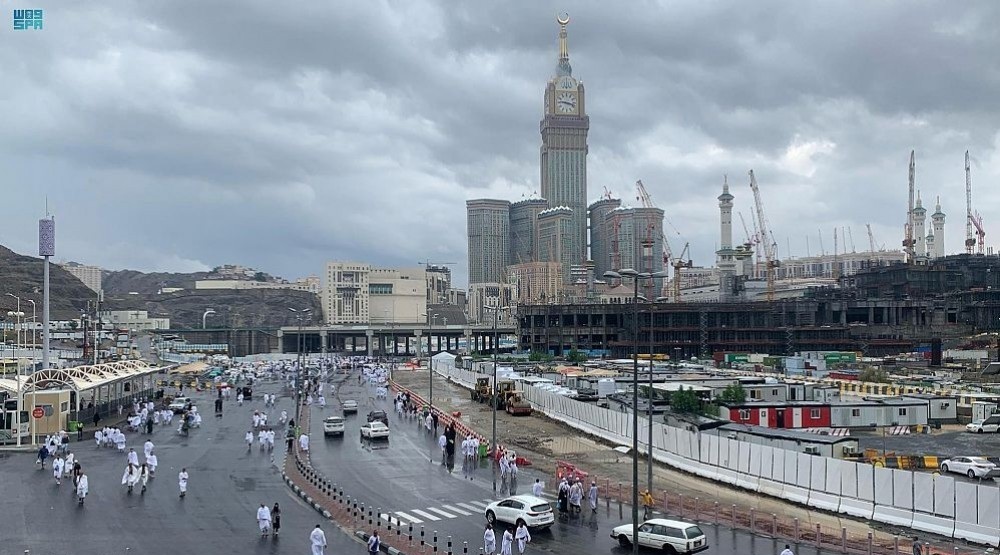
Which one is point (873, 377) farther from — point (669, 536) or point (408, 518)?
point (408, 518)

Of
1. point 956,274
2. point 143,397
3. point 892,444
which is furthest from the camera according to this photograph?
point 956,274

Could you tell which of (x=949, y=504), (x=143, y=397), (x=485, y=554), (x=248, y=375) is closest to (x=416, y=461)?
(x=485, y=554)

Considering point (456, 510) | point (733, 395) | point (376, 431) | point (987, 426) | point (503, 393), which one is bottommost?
point (987, 426)

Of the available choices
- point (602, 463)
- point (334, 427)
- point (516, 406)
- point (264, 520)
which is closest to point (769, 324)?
point (516, 406)

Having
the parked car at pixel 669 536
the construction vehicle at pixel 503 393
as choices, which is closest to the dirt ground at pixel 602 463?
the construction vehicle at pixel 503 393

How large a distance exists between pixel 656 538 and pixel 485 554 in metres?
4.87

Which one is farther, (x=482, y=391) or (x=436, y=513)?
(x=482, y=391)

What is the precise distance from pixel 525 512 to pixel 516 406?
108ft

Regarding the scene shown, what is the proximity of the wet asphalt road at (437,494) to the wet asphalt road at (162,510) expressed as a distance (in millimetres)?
2645

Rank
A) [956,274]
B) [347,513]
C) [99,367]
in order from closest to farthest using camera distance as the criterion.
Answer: [347,513] < [99,367] < [956,274]

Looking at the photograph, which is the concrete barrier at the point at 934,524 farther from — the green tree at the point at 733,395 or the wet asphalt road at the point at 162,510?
the green tree at the point at 733,395

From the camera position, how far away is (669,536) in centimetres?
2323

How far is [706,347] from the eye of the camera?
495 feet

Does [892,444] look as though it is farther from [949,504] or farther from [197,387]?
[197,387]
